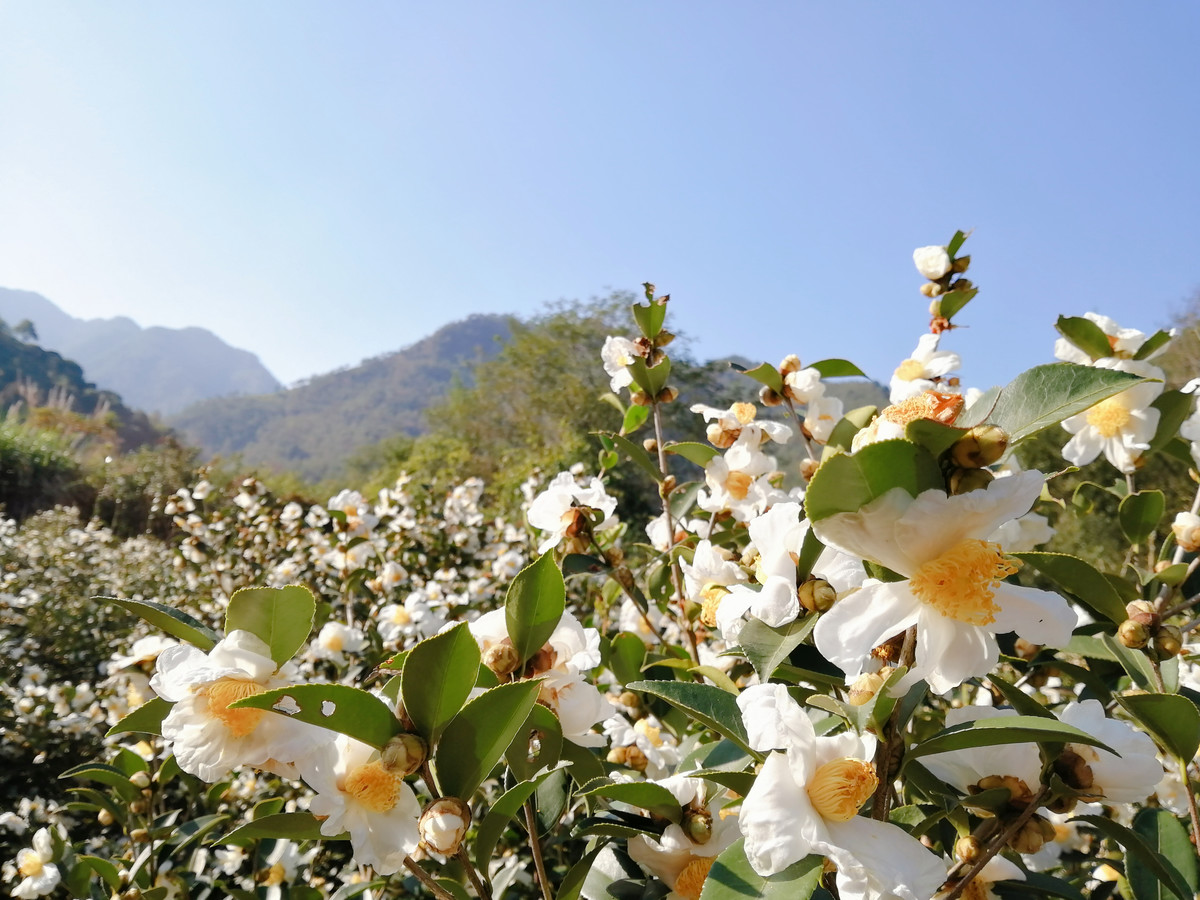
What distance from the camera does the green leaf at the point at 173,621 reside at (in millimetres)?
562

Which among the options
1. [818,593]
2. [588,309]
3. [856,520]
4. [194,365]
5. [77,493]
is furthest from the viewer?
[194,365]

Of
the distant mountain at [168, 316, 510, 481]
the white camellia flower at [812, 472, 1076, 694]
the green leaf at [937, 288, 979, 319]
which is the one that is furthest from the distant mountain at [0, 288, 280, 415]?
the white camellia flower at [812, 472, 1076, 694]

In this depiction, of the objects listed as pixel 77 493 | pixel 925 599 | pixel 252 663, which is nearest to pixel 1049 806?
pixel 925 599

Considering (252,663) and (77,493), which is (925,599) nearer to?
(252,663)

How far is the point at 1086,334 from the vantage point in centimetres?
91

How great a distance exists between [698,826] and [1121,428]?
2.96 feet

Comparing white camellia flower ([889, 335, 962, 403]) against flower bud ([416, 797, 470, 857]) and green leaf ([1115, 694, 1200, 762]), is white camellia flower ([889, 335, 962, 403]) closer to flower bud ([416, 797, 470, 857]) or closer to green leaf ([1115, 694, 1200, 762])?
green leaf ([1115, 694, 1200, 762])

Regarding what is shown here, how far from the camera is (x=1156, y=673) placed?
72 cm

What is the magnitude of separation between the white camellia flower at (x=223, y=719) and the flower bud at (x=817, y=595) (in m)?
0.40

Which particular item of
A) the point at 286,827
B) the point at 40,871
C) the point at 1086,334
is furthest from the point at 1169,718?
the point at 40,871

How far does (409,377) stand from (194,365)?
63.9 meters

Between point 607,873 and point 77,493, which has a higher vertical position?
point 607,873

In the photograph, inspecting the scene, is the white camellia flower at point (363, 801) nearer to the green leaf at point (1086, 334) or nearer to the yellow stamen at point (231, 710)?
the yellow stamen at point (231, 710)

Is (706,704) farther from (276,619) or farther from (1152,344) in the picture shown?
(1152,344)
